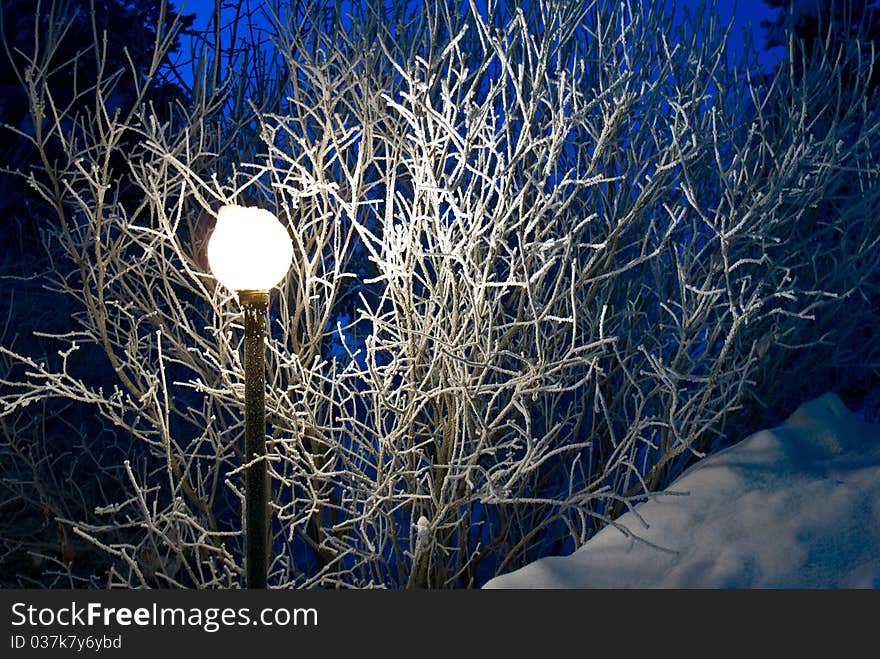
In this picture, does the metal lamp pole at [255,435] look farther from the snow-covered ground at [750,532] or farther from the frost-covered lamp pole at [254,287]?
the snow-covered ground at [750,532]

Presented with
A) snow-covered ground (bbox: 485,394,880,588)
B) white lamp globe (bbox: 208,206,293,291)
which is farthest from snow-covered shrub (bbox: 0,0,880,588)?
white lamp globe (bbox: 208,206,293,291)

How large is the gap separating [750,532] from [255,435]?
232cm

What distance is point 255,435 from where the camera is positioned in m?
3.40

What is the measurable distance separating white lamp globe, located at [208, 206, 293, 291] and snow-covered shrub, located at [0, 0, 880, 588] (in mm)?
749

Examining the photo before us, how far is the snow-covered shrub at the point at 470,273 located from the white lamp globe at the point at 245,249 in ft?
2.46

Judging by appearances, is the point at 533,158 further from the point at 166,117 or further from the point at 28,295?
the point at 166,117

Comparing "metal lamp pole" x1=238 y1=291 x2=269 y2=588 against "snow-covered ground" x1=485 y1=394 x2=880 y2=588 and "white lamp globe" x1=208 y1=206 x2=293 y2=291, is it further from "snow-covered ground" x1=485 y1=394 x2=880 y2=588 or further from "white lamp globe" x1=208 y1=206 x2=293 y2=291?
"snow-covered ground" x1=485 y1=394 x2=880 y2=588

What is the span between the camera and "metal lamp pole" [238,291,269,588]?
11.1ft

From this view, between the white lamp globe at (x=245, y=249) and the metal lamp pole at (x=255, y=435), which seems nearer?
the white lamp globe at (x=245, y=249)

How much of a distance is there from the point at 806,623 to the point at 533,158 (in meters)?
3.65

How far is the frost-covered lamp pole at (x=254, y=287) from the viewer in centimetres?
324

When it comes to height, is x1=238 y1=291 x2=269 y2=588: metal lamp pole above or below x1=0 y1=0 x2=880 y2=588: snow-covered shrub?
below

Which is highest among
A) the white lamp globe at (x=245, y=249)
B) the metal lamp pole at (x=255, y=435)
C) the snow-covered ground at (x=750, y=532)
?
the white lamp globe at (x=245, y=249)

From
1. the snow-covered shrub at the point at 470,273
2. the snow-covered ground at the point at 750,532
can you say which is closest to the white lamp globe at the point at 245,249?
the snow-covered shrub at the point at 470,273
